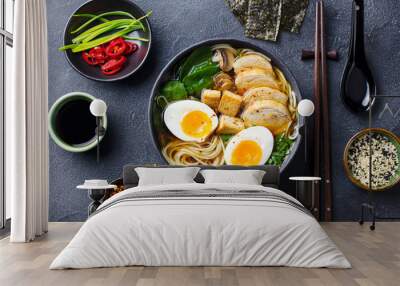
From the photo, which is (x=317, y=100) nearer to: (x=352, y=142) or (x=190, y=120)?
(x=352, y=142)

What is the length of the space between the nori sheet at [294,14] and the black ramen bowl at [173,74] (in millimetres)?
496

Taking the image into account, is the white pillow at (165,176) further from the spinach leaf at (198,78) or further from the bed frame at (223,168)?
the spinach leaf at (198,78)

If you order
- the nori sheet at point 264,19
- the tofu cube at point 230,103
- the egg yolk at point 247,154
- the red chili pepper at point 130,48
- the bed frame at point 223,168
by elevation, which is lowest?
the bed frame at point 223,168

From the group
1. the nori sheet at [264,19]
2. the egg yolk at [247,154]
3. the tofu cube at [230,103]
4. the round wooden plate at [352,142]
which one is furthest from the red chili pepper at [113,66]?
the round wooden plate at [352,142]

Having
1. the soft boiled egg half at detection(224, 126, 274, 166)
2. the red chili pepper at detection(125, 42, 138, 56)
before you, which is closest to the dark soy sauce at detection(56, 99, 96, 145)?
the red chili pepper at detection(125, 42, 138, 56)

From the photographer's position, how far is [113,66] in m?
6.33

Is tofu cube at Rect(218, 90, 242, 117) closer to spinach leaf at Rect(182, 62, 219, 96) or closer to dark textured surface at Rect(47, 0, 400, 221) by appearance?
spinach leaf at Rect(182, 62, 219, 96)

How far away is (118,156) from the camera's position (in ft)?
21.2

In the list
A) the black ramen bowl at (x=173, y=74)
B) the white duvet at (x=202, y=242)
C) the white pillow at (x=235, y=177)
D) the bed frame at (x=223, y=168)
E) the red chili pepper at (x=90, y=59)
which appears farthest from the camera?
the red chili pepper at (x=90, y=59)

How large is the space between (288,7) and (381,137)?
1840 millimetres

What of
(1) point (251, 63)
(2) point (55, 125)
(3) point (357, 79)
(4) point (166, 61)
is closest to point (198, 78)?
(4) point (166, 61)

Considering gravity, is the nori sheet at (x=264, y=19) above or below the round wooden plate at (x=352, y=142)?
above

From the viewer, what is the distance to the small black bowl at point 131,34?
6336 mm

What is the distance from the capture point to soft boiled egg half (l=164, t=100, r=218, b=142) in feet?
20.5
